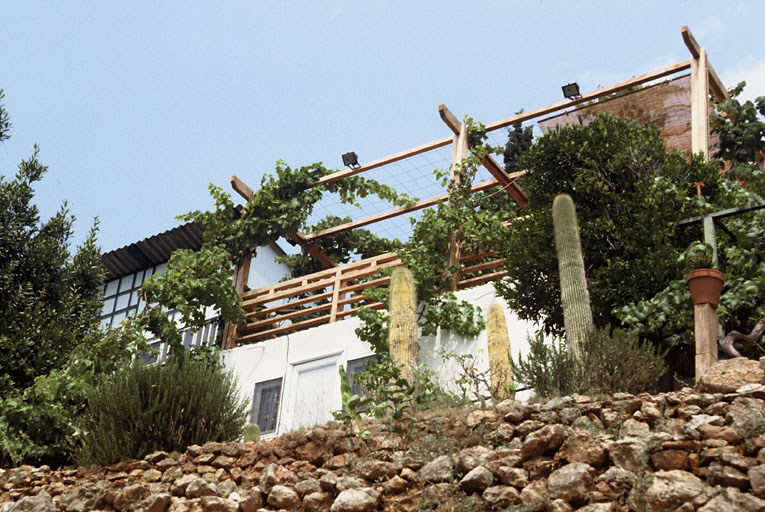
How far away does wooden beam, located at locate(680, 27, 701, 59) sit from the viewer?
1363 cm

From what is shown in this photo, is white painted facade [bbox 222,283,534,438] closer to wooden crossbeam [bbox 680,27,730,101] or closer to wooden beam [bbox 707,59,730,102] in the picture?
wooden crossbeam [bbox 680,27,730,101]

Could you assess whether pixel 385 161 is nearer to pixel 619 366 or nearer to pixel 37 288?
pixel 37 288

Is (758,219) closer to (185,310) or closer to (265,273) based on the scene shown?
(185,310)

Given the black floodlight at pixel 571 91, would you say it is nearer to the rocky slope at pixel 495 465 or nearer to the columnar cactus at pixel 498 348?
the columnar cactus at pixel 498 348

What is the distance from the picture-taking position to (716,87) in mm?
15094

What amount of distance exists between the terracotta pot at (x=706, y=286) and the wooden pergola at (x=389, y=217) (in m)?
4.92

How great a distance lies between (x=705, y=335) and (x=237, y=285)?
366 inches

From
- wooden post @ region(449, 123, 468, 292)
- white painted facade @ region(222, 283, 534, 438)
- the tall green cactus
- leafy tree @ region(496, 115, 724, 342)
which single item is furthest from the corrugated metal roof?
the tall green cactus

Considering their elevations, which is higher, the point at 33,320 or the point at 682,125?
the point at 682,125

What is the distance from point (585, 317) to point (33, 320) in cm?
761

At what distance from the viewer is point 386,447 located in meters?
8.28

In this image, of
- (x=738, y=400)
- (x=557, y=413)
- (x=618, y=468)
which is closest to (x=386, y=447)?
(x=557, y=413)

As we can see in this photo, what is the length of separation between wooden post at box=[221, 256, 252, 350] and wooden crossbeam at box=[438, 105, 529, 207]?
14.3ft

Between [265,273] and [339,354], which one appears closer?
[339,354]
